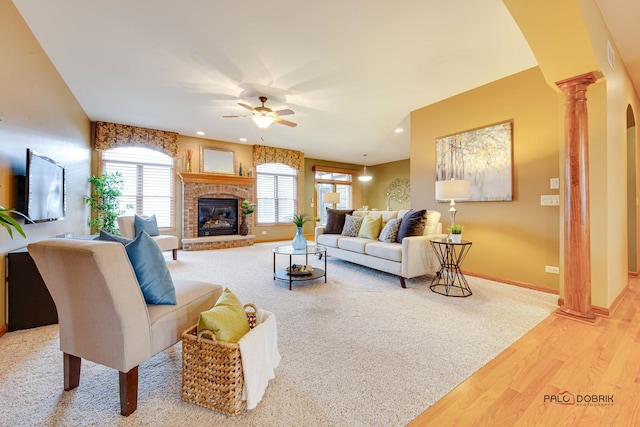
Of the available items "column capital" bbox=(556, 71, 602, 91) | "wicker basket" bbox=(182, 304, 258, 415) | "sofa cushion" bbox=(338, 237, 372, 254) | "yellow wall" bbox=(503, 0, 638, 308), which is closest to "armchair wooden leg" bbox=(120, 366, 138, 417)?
"wicker basket" bbox=(182, 304, 258, 415)

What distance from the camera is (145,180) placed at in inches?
232

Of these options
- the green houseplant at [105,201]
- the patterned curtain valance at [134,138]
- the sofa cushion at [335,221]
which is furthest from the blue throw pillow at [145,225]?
the sofa cushion at [335,221]

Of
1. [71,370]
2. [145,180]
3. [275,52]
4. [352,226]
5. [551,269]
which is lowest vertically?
[71,370]

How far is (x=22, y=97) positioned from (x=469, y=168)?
16.5 feet

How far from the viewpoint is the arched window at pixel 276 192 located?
7.43 m

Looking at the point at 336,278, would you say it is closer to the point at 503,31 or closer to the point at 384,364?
the point at 384,364

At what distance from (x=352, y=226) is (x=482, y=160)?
2109mm

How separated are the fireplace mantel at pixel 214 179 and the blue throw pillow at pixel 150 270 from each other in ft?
17.2

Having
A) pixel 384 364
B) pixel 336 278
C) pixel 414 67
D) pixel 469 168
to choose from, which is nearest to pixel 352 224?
pixel 336 278

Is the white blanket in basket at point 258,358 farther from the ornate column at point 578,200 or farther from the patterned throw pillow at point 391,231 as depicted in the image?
the ornate column at point 578,200

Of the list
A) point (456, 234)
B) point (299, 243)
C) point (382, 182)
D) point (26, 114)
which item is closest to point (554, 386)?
point (456, 234)

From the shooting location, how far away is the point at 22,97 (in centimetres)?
244

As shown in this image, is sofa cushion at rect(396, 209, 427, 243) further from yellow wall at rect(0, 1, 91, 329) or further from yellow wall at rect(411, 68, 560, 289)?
yellow wall at rect(0, 1, 91, 329)

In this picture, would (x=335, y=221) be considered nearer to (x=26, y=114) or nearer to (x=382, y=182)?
(x=26, y=114)
